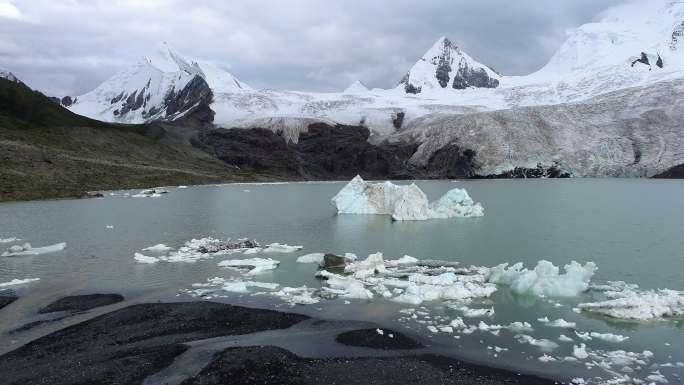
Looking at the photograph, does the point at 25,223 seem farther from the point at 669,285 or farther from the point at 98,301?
the point at 669,285

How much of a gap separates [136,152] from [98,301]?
108247 millimetres

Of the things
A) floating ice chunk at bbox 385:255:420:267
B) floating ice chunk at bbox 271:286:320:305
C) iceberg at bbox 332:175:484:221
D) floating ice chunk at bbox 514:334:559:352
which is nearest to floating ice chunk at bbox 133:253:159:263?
floating ice chunk at bbox 271:286:320:305

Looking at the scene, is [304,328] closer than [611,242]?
Yes

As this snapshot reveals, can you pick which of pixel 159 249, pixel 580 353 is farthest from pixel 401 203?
pixel 580 353

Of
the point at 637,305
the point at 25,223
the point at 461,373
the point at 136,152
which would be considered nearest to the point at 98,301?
the point at 461,373

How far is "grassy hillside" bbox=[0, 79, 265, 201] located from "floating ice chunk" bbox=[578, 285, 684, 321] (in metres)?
66.3

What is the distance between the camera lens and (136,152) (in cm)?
12250

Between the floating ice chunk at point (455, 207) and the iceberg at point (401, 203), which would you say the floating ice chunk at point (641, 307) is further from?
the floating ice chunk at point (455, 207)

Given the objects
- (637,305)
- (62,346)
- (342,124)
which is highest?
(342,124)

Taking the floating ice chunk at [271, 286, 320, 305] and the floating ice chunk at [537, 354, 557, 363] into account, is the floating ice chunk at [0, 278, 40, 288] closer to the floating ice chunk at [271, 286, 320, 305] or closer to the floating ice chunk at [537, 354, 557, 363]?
the floating ice chunk at [271, 286, 320, 305]

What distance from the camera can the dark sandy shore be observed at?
13727 millimetres

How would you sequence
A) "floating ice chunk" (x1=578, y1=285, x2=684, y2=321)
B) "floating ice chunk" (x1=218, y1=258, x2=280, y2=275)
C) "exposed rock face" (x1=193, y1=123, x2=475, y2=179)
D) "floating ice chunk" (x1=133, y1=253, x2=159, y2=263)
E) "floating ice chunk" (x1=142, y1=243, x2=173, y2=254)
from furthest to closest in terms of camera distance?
1. "exposed rock face" (x1=193, y1=123, x2=475, y2=179)
2. "floating ice chunk" (x1=142, y1=243, x2=173, y2=254)
3. "floating ice chunk" (x1=133, y1=253, x2=159, y2=263)
4. "floating ice chunk" (x1=218, y1=258, x2=280, y2=275)
5. "floating ice chunk" (x1=578, y1=285, x2=684, y2=321)

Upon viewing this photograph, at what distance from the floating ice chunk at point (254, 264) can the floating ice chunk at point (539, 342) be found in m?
13.4

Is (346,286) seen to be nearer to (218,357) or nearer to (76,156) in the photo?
(218,357)
